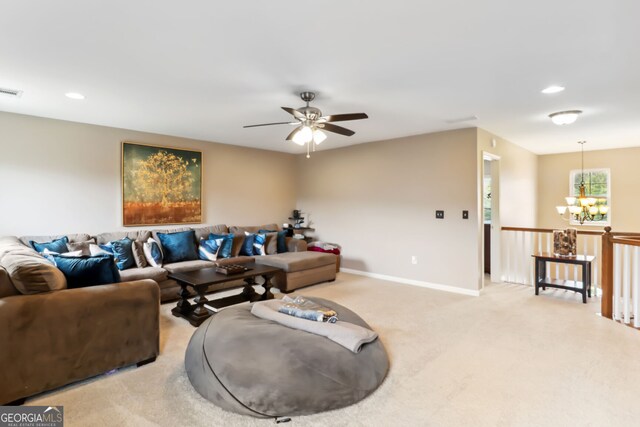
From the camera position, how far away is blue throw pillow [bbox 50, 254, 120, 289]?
8.23ft

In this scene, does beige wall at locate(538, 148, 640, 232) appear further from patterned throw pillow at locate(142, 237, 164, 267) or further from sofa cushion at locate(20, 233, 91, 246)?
sofa cushion at locate(20, 233, 91, 246)

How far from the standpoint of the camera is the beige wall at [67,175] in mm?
4094

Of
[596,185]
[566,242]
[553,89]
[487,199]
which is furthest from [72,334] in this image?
[596,185]

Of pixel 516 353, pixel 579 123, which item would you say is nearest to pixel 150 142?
pixel 516 353

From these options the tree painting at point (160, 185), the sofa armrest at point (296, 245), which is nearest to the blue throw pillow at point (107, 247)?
the tree painting at point (160, 185)

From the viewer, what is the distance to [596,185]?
707 cm

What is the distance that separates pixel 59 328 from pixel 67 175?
297 cm

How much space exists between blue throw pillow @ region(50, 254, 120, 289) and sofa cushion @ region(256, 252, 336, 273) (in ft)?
8.03

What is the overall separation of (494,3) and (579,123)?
3787 millimetres

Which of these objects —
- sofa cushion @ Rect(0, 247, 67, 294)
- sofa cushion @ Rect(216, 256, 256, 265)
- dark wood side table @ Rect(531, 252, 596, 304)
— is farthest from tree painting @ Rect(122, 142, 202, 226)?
dark wood side table @ Rect(531, 252, 596, 304)

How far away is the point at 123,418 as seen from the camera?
2021 millimetres

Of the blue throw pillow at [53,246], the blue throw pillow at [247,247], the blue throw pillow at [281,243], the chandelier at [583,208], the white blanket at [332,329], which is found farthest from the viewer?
the chandelier at [583,208]

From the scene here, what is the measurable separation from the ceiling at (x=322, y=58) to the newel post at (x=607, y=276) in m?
1.52

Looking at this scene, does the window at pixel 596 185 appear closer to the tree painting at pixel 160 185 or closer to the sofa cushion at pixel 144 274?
the tree painting at pixel 160 185
